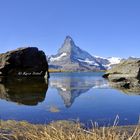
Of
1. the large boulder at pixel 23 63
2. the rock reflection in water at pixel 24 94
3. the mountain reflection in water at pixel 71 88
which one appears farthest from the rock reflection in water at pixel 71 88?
the large boulder at pixel 23 63

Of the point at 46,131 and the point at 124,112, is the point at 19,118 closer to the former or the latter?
the point at 124,112

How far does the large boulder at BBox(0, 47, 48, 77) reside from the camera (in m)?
66.5

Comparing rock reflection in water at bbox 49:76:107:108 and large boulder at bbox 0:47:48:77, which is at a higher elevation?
large boulder at bbox 0:47:48:77

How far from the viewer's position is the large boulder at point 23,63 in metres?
66.5

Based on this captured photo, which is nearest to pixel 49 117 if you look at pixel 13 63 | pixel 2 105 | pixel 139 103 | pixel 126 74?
pixel 2 105

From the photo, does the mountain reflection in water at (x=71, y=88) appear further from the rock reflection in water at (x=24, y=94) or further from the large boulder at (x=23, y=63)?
the large boulder at (x=23, y=63)

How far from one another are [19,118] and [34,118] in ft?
2.67

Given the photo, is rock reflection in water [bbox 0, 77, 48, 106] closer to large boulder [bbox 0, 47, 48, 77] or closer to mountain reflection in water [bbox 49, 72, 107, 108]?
mountain reflection in water [bbox 49, 72, 107, 108]

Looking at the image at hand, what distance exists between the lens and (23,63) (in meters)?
69.2

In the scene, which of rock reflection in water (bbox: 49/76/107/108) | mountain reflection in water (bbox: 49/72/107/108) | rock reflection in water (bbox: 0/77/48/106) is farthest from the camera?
mountain reflection in water (bbox: 49/72/107/108)

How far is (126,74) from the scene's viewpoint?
2426 inches

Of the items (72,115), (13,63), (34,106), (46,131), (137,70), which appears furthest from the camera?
(13,63)

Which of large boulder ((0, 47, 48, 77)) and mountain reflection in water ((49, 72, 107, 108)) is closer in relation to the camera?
mountain reflection in water ((49, 72, 107, 108))

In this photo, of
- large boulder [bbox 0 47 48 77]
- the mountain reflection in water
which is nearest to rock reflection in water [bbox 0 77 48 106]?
the mountain reflection in water
